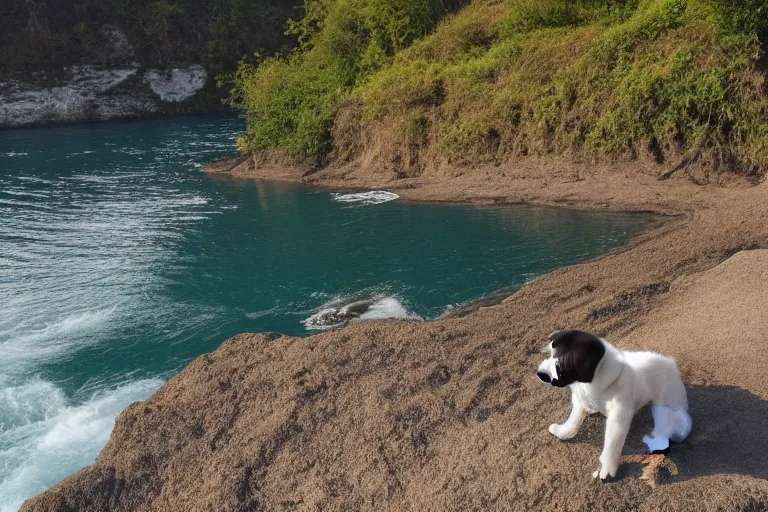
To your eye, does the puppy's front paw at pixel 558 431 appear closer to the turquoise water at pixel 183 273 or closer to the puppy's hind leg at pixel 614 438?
the puppy's hind leg at pixel 614 438

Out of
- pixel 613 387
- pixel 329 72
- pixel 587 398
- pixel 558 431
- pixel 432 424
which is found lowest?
pixel 432 424

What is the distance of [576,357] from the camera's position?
411 cm

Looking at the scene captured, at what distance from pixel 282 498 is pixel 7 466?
10.6 feet

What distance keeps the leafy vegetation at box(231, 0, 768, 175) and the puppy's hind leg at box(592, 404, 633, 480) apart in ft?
36.7

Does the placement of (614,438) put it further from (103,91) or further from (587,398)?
(103,91)

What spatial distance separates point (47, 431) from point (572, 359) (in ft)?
18.1

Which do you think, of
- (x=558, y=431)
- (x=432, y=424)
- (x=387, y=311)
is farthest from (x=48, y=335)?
(x=558, y=431)

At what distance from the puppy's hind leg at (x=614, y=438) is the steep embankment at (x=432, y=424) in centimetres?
9

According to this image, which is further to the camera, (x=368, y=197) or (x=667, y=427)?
(x=368, y=197)

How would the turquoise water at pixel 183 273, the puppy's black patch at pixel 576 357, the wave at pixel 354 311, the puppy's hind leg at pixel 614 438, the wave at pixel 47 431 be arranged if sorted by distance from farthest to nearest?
the wave at pixel 354 311, the turquoise water at pixel 183 273, the wave at pixel 47 431, the puppy's hind leg at pixel 614 438, the puppy's black patch at pixel 576 357

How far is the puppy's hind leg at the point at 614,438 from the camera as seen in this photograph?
4215 millimetres

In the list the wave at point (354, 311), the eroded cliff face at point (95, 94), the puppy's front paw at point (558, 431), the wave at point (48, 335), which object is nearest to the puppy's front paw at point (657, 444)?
the puppy's front paw at point (558, 431)

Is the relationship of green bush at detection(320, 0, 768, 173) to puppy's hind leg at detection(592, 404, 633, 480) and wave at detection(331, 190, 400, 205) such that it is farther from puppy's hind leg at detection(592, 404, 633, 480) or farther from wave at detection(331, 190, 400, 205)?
puppy's hind leg at detection(592, 404, 633, 480)

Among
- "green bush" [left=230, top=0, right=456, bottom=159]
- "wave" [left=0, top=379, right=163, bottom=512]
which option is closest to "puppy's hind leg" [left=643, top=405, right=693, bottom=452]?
"wave" [left=0, top=379, right=163, bottom=512]
